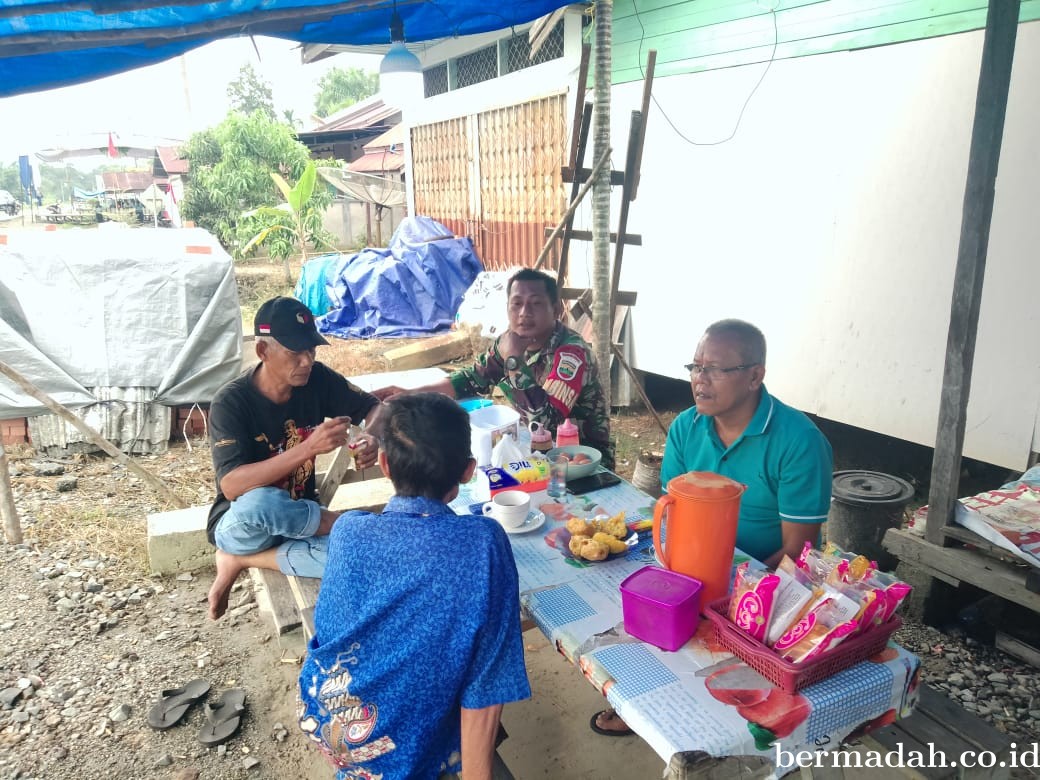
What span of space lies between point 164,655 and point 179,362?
3.12 metres

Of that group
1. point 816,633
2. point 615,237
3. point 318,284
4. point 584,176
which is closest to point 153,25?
point 584,176

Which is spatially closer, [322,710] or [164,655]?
[322,710]

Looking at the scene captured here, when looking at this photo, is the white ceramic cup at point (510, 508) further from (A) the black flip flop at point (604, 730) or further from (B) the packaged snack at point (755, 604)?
(A) the black flip flop at point (604, 730)

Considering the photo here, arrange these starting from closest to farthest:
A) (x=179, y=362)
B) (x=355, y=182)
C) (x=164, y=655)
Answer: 1. (x=164, y=655)
2. (x=179, y=362)
3. (x=355, y=182)

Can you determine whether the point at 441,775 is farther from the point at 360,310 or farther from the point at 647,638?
the point at 360,310

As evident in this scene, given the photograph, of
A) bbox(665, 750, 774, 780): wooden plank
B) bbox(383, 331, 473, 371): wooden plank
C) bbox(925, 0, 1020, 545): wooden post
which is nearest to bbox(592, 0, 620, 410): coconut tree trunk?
bbox(925, 0, 1020, 545): wooden post

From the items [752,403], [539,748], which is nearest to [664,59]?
[752,403]

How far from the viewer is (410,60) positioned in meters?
4.32

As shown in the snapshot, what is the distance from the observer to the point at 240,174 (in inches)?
636

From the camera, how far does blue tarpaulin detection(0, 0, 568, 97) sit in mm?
2971

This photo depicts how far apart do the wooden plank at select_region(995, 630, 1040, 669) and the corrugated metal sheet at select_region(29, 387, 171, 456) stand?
5.82 meters

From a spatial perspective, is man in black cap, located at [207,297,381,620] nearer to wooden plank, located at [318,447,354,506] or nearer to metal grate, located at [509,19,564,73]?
wooden plank, located at [318,447,354,506]

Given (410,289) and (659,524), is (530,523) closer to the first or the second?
(659,524)

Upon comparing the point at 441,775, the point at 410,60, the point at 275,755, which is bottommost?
the point at 275,755
